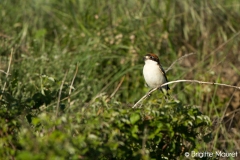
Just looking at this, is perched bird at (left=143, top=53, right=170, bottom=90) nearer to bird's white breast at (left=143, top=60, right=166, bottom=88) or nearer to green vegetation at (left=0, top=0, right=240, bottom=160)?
bird's white breast at (left=143, top=60, right=166, bottom=88)

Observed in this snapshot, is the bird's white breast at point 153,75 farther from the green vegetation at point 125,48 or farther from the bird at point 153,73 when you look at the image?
the green vegetation at point 125,48

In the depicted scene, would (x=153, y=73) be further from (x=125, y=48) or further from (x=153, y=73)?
(x=125, y=48)

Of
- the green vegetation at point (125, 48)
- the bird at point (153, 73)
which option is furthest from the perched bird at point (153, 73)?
the green vegetation at point (125, 48)

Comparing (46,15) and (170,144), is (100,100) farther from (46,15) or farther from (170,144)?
(46,15)

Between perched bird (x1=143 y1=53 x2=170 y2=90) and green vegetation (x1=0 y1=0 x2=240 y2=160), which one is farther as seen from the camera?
green vegetation (x1=0 y1=0 x2=240 y2=160)

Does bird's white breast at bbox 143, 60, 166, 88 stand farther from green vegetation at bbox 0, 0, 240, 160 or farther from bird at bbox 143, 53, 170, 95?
green vegetation at bbox 0, 0, 240, 160

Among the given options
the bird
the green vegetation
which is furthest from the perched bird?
the green vegetation

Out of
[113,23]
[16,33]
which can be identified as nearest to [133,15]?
[113,23]

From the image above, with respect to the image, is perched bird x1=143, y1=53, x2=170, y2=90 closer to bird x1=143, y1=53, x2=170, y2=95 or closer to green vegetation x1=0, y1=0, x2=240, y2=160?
bird x1=143, y1=53, x2=170, y2=95

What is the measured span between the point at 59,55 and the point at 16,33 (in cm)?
112

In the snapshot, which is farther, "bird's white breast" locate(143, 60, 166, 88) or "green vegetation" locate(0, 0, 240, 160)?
"green vegetation" locate(0, 0, 240, 160)

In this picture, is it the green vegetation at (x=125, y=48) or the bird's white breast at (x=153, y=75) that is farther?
the green vegetation at (x=125, y=48)

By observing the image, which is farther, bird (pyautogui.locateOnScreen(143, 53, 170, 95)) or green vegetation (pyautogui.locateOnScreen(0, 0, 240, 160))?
green vegetation (pyautogui.locateOnScreen(0, 0, 240, 160))

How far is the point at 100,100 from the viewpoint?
3846 mm
